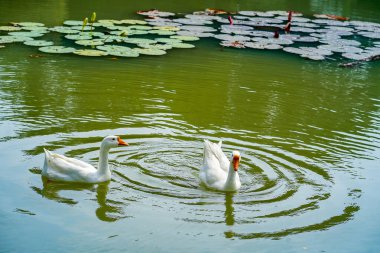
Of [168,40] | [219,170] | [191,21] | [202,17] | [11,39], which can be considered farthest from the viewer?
[202,17]

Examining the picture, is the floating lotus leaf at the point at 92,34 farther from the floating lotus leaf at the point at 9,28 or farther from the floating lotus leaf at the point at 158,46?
the floating lotus leaf at the point at 9,28

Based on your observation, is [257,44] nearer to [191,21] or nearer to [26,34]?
[191,21]

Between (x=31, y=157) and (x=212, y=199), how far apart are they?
271 centimetres

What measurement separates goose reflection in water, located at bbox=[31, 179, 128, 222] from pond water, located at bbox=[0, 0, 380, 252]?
2cm

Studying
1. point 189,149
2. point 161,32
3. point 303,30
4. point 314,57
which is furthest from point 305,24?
point 189,149

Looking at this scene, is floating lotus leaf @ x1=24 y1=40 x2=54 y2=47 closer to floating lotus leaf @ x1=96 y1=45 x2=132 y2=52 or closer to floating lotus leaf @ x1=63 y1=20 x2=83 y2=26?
floating lotus leaf @ x1=96 y1=45 x2=132 y2=52

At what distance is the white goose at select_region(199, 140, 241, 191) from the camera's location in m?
7.84

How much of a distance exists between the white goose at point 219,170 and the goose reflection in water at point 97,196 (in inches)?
51.0

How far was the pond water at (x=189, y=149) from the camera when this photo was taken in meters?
6.91

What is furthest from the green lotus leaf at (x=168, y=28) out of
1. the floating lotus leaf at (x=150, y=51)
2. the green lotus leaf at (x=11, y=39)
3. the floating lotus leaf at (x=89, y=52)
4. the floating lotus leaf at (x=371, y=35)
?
the floating lotus leaf at (x=371, y=35)

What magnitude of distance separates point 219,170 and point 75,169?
75.2 inches

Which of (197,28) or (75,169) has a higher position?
(197,28)

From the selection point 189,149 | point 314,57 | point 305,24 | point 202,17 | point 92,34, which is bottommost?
point 189,149

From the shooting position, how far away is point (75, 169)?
8.00m
